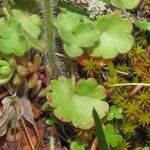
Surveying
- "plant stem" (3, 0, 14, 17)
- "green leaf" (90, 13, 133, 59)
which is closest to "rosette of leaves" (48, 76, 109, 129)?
"green leaf" (90, 13, 133, 59)

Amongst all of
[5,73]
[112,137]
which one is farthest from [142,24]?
[5,73]

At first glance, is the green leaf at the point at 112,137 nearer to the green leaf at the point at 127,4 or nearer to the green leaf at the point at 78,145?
the green leaf at the point at 78,145

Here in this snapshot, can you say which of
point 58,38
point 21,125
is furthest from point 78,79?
point 21,125

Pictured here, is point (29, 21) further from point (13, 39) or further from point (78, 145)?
point (78, 145)

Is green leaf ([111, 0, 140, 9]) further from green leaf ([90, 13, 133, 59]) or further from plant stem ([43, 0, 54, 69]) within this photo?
plant stem ([43, 0, 54, 69])

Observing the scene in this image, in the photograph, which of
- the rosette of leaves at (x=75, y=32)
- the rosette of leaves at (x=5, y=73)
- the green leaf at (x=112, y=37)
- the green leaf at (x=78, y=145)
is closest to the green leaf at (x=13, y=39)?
the rosette of leaves at (x=5, y=73)

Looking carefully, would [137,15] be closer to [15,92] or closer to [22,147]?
[15,92]
